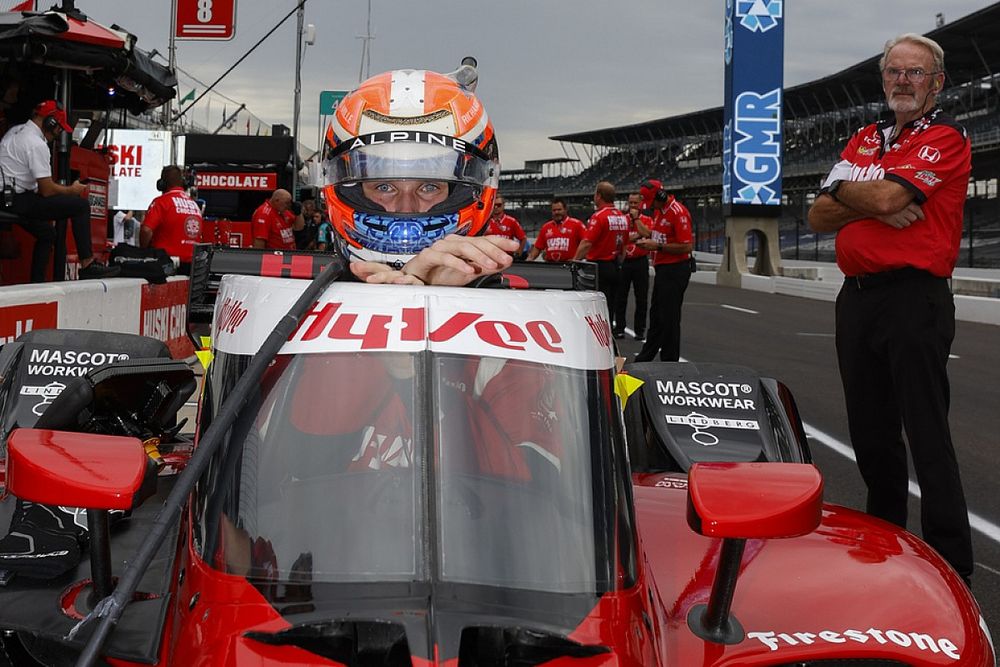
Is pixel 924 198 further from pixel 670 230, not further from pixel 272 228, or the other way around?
pixel 272 228

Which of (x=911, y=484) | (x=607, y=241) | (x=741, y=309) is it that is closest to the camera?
(x=911, y=484)

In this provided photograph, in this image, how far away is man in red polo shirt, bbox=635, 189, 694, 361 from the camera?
1084 cm

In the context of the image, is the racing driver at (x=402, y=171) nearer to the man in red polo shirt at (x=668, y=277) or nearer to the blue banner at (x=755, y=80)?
the man in red polo shirt at (x=668, y=277)

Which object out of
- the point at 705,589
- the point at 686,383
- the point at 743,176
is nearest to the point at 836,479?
the point at 686,383

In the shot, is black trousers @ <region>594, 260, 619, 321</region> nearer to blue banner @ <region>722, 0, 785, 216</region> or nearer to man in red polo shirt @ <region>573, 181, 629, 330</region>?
man in red polo shirt @ <region>573, 181, 629, 330</region>

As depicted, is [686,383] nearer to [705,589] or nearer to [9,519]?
[705,589]

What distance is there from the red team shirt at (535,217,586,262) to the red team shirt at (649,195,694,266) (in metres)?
4.67

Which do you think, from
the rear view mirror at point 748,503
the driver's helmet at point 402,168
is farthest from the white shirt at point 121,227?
the rear view mirror at point 748,503

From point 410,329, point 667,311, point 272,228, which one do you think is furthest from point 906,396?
point 272,228

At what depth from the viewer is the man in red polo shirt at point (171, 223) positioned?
40.1 ft

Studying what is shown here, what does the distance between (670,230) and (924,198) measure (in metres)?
7.40

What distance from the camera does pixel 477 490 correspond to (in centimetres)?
185

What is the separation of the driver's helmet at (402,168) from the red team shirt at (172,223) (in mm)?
9166

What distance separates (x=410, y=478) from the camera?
72.7 inches
